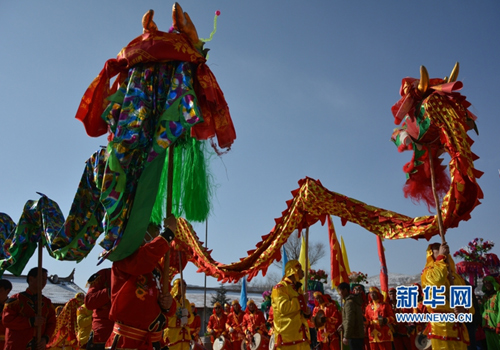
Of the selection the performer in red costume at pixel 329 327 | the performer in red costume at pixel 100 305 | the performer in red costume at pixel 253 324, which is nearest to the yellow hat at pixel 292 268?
the performer in red costume at pixel 100 305

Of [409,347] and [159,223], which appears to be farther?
[409,347]

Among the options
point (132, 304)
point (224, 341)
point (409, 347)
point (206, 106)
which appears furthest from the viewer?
point (224, 341)

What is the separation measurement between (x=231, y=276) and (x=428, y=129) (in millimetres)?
3302

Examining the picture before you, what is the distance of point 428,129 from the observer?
5.09 meters

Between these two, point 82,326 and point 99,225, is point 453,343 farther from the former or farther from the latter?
point 82,326

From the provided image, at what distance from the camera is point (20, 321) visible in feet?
18.5

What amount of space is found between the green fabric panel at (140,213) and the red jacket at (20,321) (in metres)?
2.93

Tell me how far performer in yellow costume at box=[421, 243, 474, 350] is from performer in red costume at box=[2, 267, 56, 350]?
4.84 m

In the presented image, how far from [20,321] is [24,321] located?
5 cm

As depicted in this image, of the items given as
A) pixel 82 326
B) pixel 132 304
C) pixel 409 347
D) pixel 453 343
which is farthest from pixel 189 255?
pixel 409 347

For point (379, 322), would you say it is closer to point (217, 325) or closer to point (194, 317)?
point (194, 317)

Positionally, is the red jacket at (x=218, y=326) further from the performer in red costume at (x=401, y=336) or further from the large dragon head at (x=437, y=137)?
the large dragon head at (x=437, y=137)

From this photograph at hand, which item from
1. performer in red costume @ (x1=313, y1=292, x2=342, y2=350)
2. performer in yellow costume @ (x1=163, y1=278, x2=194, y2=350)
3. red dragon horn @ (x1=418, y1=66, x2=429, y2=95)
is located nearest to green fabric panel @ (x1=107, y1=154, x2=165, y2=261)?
red dragon horn @ (x1=418, y1=66, x2=429, y2=95)

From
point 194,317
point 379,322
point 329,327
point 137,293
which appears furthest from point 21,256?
point 329,327
